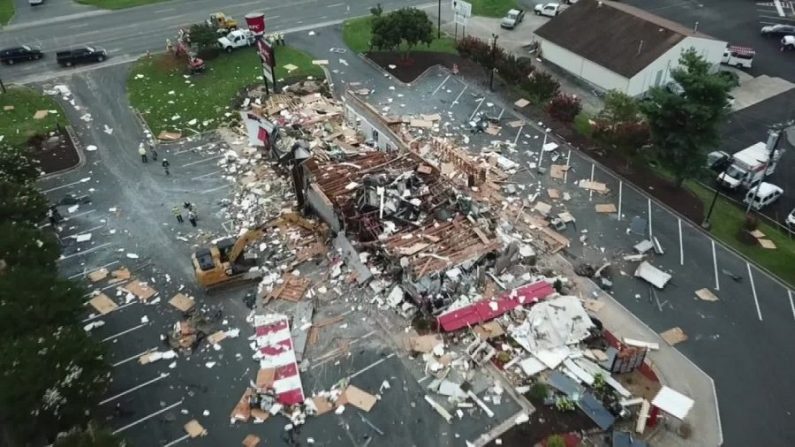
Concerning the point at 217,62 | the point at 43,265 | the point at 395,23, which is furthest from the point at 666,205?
the point at 217,62

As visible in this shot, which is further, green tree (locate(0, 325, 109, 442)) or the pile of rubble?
the pile of rubble

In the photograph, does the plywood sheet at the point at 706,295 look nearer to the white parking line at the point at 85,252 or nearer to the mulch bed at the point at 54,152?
the white parking line at the point at 85,252

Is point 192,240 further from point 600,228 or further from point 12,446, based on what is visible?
point 600,228

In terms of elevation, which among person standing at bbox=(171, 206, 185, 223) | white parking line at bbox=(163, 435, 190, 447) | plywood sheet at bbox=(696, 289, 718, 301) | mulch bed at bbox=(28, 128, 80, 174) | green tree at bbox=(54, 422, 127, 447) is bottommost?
white parking line at bbox=(163, 435, 190, 447)

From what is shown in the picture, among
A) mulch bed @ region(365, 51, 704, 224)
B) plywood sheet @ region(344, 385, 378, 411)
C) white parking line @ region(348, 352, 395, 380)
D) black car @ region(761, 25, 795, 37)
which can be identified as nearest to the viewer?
plywood sheet @ region(344, 385, 378, 411)

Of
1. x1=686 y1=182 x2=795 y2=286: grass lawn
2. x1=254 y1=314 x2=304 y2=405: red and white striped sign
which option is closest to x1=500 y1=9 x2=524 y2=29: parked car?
x1=686 y1=182 x2=795 y2=286: grass lawn

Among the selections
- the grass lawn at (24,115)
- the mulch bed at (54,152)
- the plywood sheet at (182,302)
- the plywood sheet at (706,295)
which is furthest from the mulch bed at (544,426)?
the grass lawn at (24,115)

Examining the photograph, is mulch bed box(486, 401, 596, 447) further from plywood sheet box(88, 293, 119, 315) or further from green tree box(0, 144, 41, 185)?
green tree box(0, 144, 41, 185)
